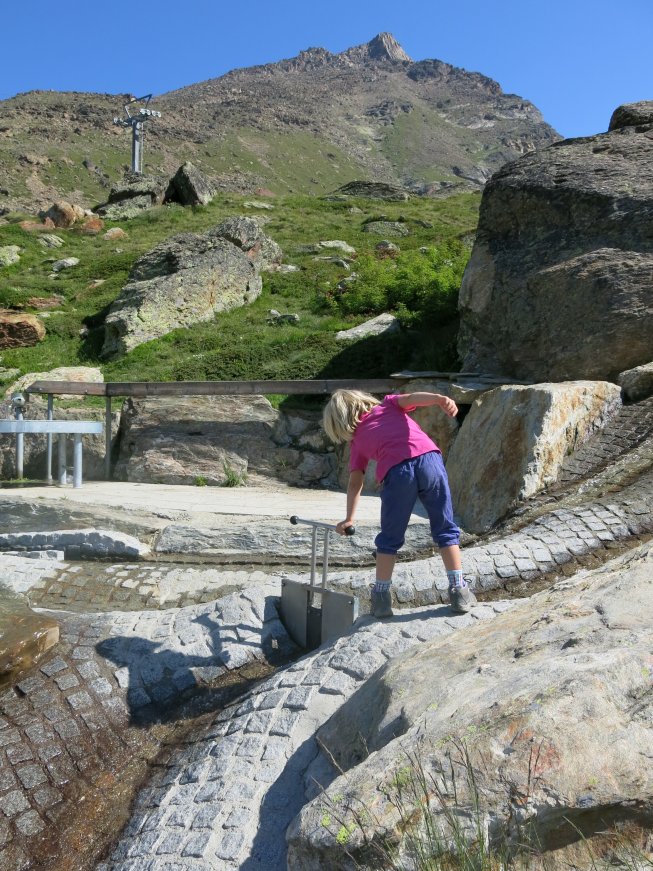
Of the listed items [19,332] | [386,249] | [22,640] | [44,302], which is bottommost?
[22,640]

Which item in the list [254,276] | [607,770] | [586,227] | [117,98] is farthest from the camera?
[117,98]

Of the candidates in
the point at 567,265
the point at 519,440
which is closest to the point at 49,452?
the point at 519,440

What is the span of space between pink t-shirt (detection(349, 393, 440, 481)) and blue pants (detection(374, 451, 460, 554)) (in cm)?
5

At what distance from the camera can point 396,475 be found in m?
4.18

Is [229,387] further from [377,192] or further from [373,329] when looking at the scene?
[377,192]

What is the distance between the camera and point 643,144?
394 inches

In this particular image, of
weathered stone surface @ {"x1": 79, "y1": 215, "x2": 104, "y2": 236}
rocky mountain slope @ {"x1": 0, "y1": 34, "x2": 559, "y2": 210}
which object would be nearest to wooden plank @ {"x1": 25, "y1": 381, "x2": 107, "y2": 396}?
weathered stone surface @ {"x1": 79, "y1": 215, "x2": 104, "y2": 236}

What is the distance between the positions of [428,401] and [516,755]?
2.31m

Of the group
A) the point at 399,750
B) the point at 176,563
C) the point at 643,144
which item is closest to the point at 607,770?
the point at 399,750

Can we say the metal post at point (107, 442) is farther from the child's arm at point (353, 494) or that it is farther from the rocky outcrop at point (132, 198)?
the rocky outcrop at point (132, 198)

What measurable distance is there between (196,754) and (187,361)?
10.2 meters

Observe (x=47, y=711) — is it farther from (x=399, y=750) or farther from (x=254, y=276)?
(x=254, y=276)

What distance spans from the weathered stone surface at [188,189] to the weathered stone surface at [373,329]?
57.6 ft

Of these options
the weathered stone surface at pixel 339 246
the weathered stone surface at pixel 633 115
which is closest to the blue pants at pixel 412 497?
the weathered stone surface at pixel 633 115
